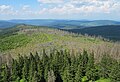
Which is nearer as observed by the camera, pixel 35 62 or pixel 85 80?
pixel 85 80

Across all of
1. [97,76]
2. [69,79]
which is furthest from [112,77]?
[69,79]

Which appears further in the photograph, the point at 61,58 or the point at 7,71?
the point at 61,58

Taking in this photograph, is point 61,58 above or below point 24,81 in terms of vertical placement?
above

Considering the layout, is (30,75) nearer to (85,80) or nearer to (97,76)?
(85,80)

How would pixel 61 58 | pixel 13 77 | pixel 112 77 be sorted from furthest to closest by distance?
pixel 61 58, pixel 13 77, pixel 112 77

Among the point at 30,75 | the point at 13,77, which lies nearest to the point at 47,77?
the point at 30,75

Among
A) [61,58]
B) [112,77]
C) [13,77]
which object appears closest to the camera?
[112,77]

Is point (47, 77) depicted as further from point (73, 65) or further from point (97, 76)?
point (97, 76)
